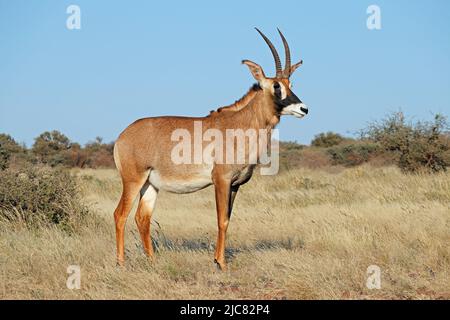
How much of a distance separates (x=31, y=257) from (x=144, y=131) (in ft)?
8.71

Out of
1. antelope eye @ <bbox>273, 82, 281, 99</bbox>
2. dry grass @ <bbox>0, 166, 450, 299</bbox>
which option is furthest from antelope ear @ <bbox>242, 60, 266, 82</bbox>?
dry grass @ <bbox>0, 166, 450, 299</bbox>

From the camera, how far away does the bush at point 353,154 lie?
39156mm

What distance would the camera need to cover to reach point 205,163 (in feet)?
29.2

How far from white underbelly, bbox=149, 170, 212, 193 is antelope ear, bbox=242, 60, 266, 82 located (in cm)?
174

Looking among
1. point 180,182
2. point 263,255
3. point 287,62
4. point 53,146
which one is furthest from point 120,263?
point 53,146

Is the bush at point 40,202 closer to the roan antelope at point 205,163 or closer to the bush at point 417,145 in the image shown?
the roan antelope at point 205,163

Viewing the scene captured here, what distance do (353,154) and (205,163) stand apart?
3346 centimetres

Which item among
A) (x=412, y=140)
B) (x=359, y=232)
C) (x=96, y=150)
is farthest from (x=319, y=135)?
(x=359, y=232)

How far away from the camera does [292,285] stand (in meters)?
7.38

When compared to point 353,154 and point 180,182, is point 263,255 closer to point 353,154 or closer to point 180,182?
point 180,182

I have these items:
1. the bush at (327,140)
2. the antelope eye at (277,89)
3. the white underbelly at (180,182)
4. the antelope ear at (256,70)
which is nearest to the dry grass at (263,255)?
the white underbelly at (180,182)

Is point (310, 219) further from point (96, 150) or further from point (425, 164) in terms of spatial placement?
point (96, 150)

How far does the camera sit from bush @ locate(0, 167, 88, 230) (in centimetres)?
1224
